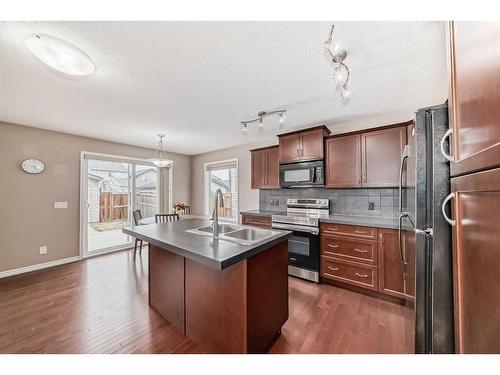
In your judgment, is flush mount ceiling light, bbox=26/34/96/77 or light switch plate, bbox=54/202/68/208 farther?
light switch plate, bbox=54/202/68/208

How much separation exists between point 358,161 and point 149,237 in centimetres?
272

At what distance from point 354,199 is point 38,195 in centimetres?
508

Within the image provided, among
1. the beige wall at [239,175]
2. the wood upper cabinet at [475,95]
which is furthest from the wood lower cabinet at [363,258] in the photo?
the beige wall at [239,175]

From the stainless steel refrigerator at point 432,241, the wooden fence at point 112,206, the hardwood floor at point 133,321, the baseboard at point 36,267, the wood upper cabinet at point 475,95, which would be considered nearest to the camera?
the wood upper cabinet at point 475,95

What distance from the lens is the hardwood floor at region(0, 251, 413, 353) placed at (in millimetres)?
1564

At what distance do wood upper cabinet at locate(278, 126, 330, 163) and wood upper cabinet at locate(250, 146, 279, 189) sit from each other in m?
0.26

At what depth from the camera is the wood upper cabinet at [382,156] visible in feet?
7.98

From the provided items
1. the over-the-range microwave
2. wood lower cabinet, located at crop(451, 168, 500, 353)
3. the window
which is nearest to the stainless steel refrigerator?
wood lower cabinet, located at crop(451, 168, 500, 353)

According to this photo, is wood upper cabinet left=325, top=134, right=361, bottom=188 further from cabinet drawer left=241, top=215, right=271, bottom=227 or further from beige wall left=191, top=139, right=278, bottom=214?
beige wall left=191, top=139, right=278, bottom=214

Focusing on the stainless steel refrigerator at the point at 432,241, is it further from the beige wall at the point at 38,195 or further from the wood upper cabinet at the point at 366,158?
the beige wall at the point at 38,195

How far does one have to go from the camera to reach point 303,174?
309 cm

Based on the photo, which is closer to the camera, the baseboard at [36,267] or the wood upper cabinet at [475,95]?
the wood upper cabinet at [475,95]

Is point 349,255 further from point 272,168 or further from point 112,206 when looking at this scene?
point 112,206

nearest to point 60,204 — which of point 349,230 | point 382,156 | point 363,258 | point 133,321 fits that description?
point 133,321
